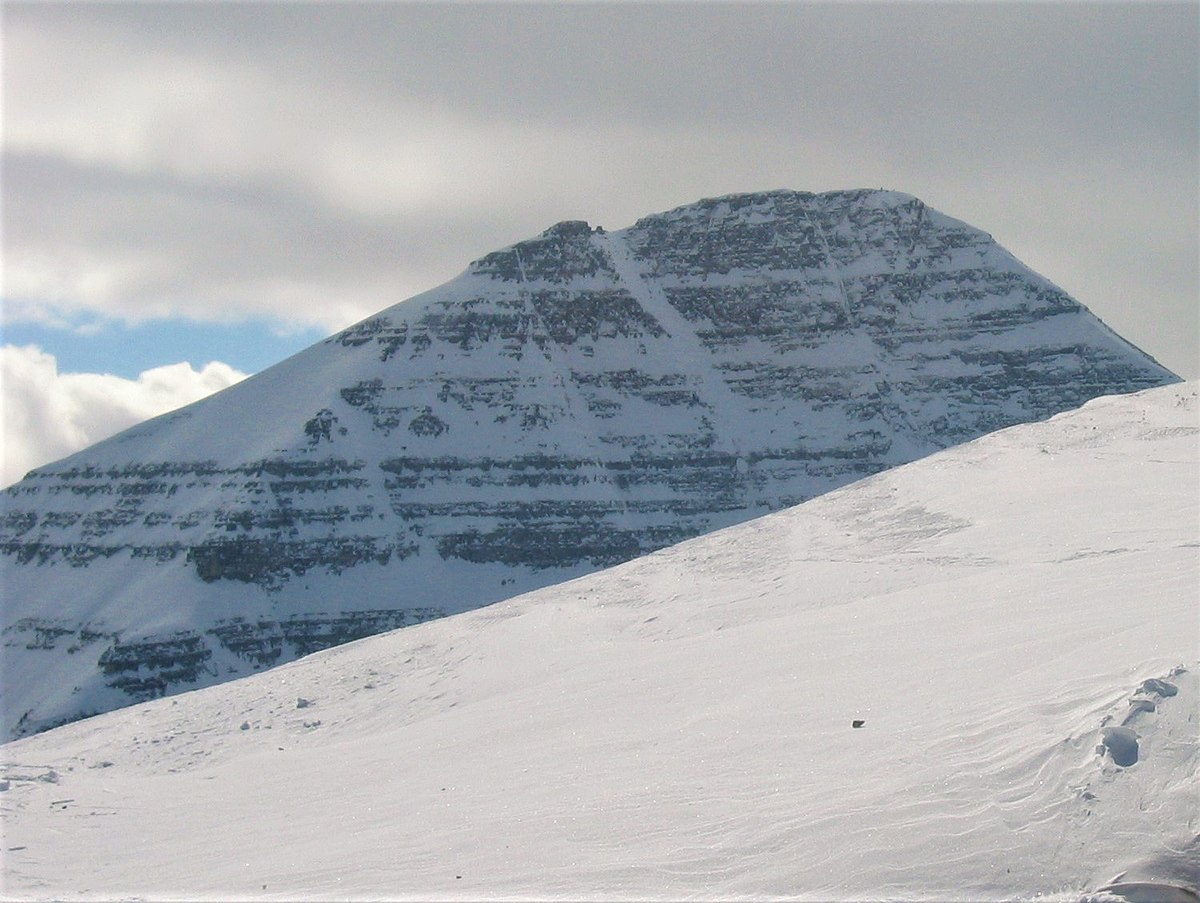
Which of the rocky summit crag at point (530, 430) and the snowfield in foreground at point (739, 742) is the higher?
the rocky summit crag at point (530, 430)

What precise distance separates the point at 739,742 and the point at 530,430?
374ft

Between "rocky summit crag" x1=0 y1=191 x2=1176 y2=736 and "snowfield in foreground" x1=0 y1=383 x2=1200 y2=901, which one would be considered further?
"rocky summit crag" x1=0 y1=191 x2=1176 y2=736

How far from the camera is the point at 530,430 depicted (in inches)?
5335

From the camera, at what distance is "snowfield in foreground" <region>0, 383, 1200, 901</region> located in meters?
17.4

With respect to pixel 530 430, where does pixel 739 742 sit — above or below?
below

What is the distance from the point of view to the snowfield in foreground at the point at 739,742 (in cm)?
1744

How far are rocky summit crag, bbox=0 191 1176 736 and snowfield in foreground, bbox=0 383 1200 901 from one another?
72831 millimetres

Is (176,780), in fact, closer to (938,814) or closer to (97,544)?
(938,814)

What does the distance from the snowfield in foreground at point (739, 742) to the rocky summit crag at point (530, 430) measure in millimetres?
72831

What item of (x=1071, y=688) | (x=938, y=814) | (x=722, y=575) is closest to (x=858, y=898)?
(x=938, y=814)

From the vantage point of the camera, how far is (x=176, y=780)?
27.5 meters

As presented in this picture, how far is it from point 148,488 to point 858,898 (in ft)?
385

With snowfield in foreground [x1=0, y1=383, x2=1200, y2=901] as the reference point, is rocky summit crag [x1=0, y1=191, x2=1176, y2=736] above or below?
above

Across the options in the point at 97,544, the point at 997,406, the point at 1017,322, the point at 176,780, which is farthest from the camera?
the point at 1017,322
